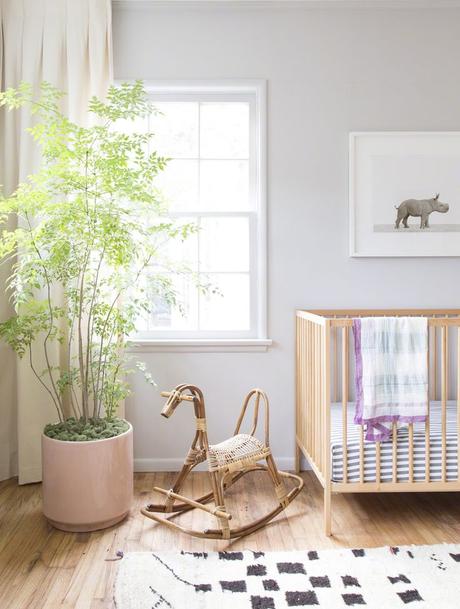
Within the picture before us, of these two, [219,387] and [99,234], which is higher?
[99,234]

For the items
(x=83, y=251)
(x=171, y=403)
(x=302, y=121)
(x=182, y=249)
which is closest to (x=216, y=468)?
(x=171, y=403)

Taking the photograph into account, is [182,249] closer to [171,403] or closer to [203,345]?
[203,345]

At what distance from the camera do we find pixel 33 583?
176 cm

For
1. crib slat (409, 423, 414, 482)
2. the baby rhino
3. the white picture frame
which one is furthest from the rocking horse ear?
the baby rhino

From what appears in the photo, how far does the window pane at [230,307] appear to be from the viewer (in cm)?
293

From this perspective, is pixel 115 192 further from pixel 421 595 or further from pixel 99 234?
pixel 421 595

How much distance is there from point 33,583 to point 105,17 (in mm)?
2528

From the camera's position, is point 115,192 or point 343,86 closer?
point 115,192

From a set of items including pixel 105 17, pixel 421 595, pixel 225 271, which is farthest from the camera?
pixel 225 271

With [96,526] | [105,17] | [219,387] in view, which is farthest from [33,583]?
[105,17]

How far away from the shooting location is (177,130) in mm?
2900

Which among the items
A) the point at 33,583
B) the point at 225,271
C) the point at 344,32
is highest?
the point at 344,32

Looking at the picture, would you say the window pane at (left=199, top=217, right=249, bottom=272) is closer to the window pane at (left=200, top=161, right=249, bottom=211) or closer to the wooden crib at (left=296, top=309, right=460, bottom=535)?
the window pane at (left=200, top=161, right=249, bottom=211)

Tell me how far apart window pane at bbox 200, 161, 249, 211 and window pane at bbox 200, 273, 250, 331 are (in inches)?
15.5
